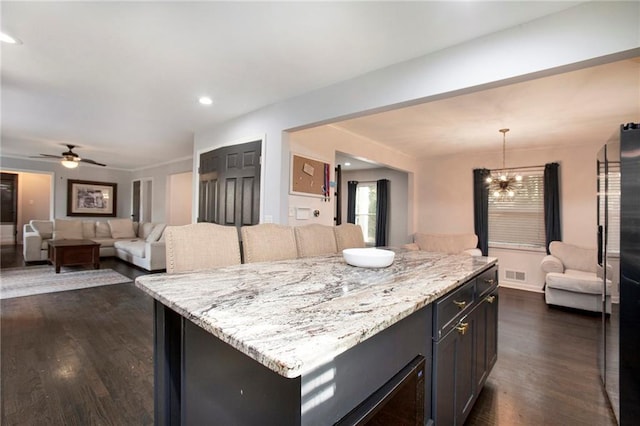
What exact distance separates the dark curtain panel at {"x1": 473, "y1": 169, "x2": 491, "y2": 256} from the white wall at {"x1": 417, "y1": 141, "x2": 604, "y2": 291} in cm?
15

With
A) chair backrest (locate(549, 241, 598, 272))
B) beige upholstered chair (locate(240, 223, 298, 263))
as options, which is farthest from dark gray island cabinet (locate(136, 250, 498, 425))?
chair backrest (locate(549, 241, 598, 272))

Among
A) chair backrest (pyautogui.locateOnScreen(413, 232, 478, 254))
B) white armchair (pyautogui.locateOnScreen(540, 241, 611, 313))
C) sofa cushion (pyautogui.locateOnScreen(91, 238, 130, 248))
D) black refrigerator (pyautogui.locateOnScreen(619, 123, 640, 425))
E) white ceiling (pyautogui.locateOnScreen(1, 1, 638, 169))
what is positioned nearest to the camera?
black refrigerator (pyautogui.locateOnScreen(619, 123, 640, 425))

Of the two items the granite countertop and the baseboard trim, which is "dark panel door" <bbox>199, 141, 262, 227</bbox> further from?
the baseboard trim

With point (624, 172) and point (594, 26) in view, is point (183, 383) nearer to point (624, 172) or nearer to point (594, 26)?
point (624, 172)

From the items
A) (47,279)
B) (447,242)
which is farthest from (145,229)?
(447,242)

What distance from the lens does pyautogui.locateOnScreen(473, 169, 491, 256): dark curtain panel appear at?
5.39m

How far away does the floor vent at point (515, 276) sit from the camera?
5.10m

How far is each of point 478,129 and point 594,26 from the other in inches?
95.8

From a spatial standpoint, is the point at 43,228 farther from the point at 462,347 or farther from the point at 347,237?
the point at 462,347

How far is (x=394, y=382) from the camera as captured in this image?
3.09 feet

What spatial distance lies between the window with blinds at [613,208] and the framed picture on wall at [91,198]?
431 inches

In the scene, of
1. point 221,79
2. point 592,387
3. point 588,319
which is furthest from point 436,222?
point 221,79

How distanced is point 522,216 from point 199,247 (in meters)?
5.66

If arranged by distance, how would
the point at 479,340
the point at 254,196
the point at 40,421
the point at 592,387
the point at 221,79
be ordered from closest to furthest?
the point at 40,421 → the point at 479,340 → the point at 592,387 → the point at 221,79 → the point at 254,196
